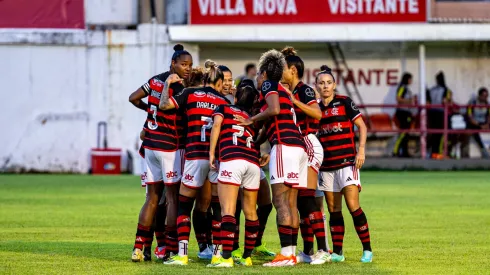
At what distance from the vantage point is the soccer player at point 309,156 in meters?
11.2

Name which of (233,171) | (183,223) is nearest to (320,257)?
(233,171)

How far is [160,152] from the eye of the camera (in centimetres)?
1127

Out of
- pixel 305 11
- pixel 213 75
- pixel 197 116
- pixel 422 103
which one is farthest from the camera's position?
pixel 422 103

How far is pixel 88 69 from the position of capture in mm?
28641

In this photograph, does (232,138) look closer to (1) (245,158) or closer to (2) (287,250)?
(1) (245,158)

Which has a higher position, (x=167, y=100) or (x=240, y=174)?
(x=167, y=100)

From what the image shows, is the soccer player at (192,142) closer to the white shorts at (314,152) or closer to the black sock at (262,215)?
the white shorts at (314,152)

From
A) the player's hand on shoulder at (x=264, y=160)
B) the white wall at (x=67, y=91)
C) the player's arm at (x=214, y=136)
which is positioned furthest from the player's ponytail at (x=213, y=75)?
the white wall at (x=67, y=91)

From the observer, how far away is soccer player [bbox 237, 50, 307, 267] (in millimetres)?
10891

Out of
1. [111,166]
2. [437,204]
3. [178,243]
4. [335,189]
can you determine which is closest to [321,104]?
[335,189]

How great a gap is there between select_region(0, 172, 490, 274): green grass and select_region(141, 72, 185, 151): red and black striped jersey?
1.17 m

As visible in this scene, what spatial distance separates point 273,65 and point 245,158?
94cm

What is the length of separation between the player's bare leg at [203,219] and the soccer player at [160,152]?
27 cm

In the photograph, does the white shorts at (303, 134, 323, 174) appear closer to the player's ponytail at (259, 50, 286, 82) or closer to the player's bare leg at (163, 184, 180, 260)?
the player's ponytail at (259, 50, 286, 82)
